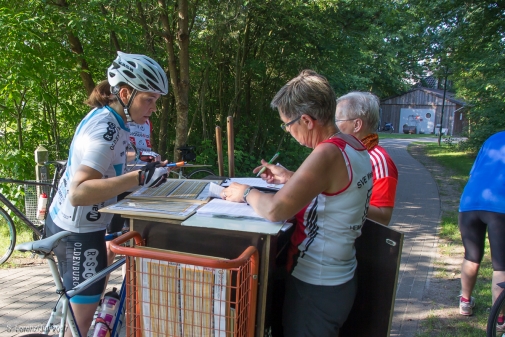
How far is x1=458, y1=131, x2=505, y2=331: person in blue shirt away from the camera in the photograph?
134 inches

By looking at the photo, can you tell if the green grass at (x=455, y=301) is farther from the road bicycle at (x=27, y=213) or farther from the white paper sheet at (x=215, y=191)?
the road bicycle at (x=27, y=213)

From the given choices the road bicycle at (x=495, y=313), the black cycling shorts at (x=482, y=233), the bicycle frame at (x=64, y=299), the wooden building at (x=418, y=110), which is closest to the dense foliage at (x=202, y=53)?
the bicycle frame at (x=64, y=299)

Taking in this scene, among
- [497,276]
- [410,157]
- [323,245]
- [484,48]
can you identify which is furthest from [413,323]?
[410,157]

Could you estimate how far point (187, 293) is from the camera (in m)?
1.73

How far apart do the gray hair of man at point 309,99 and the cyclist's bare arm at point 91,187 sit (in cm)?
87

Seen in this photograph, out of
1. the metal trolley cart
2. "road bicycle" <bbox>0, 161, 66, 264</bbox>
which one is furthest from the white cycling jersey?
"road bicycle" <bbox>0, 161, 66, 264</bbox>

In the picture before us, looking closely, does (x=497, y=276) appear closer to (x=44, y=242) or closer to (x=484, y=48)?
(x=44, y=242)

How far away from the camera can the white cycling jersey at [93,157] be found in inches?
80.6

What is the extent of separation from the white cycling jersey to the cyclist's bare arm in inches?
1.6

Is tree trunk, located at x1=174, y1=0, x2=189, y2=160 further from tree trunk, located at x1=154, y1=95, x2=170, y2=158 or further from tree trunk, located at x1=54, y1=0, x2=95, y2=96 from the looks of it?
tree trunk, located at x1=54, y1=0, x2=95, y2=96

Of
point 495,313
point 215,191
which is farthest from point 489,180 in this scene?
point 215,191

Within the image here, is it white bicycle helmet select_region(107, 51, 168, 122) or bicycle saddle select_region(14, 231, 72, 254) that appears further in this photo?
white bicycle helmet select_region(107, 51, 168, 122)

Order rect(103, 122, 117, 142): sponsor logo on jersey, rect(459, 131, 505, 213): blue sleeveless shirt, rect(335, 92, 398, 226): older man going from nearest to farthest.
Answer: rect(103, 122, 117, 142): sponsor logo on jersey → rect(335, 92, 398, 226): older man → rect(459, 131, 505, 213): blue sleeveless shirt

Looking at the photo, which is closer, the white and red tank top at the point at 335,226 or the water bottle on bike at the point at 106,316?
the white and red tank top at the point at 335,226
